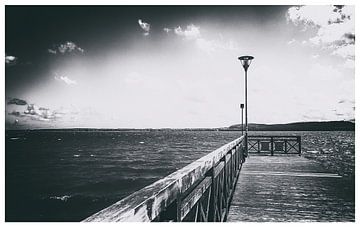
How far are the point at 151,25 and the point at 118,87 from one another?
69.9 inches

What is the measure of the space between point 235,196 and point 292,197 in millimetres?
882

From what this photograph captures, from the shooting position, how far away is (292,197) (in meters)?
4.79

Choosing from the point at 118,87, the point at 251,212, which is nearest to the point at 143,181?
the point at 118,87

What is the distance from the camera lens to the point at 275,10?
15.4ft

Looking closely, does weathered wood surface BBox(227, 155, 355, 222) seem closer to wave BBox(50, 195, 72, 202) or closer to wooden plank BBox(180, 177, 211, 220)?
wooden plank BBox(180, 177, 211, 220)

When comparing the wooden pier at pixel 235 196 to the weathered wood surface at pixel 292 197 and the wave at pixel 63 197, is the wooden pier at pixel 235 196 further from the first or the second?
the wave at pixel 63 197

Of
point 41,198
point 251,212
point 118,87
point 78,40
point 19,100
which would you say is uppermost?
point 78,40

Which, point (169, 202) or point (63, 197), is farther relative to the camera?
point (63, 197)

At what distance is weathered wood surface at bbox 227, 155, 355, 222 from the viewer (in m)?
3.89

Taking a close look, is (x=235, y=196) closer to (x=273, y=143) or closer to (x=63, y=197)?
(x=273, y=143)

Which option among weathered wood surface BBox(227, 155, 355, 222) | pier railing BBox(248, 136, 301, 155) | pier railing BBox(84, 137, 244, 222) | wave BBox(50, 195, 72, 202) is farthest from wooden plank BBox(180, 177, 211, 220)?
wave BBox(50, 195, 72, 202)

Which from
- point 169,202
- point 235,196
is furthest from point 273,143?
point 169,202
